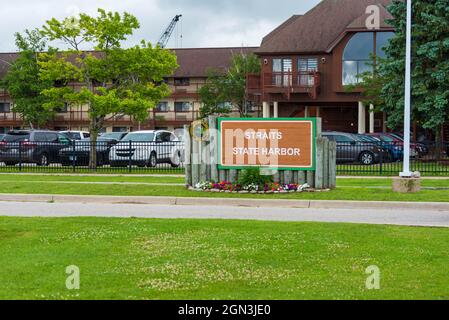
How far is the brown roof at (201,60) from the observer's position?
66562mm

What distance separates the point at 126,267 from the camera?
8445 mm

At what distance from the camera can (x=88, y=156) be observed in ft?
97.1

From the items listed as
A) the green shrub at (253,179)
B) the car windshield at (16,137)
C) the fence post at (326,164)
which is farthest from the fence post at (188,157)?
the car windshield at (16,137)

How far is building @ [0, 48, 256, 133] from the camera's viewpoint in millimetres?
67000

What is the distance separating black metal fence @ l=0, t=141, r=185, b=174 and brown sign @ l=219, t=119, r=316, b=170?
335 inches

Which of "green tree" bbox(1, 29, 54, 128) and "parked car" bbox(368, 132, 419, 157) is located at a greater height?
"green tree" bbox(1, 29, 54, 128)

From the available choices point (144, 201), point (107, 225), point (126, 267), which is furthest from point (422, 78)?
point (126, 267)

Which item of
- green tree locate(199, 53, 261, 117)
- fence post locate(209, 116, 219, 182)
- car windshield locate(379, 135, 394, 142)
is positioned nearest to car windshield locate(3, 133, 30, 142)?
fence post locate(209, 116, 219, 182)

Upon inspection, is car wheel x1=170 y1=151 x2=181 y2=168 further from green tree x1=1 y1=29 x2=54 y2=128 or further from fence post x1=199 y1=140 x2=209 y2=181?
green tree x1=1 y1=29 x2=54 y2=128

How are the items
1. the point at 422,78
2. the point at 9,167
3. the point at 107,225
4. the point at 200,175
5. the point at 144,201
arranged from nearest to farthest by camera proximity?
the point at 107,225 → the point at 144,201 → the point at 200,175 → the point at 9,167 → the point at 422,78

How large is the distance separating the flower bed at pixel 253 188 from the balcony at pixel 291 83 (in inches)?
1144
